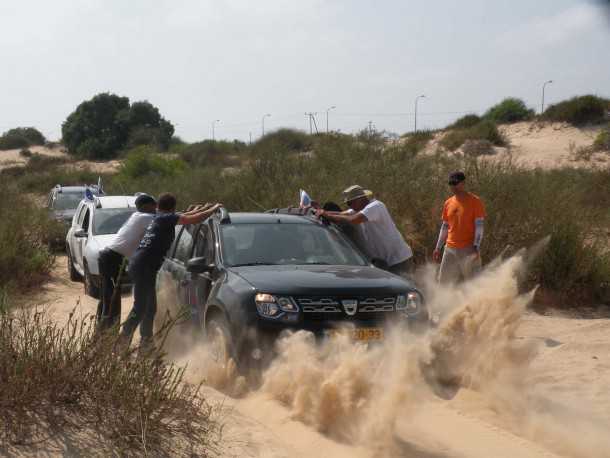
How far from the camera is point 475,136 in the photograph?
38781 millimetres

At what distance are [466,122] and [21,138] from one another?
171 feet

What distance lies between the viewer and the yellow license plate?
5789mm

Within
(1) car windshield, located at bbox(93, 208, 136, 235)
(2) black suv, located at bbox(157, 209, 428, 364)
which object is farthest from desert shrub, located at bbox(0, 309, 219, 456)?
(1) car windshield, located at bbox(93, 208, 136, 235)

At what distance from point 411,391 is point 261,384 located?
1229 mm

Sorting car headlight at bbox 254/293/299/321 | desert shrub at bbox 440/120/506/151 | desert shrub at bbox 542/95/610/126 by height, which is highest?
desert shrub at bbox 542/95/610/126

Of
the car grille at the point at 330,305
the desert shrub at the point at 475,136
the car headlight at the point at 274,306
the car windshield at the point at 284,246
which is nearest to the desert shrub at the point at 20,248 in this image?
the car windshield at the point at 284,246

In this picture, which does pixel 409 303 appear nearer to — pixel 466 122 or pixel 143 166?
pixel 143 166

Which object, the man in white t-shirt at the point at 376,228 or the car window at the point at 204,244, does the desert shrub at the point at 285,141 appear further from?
the car window at the point at 204,244

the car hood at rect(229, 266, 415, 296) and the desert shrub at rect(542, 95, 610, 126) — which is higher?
the desert shrub at rect(542, 95, 610, 126)

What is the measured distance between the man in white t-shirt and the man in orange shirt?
59 cm

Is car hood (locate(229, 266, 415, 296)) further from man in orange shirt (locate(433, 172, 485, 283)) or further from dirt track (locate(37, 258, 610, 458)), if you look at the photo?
man in orange shirt (locate(433, 172, 485, 283))

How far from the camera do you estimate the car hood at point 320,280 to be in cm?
598

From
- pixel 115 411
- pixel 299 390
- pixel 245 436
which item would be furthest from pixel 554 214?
pixel 115 411

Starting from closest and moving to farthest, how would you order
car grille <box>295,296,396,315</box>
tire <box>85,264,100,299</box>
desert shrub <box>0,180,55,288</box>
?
car grille <box>295,296,396,315</box> < tire <box>85,264,100,299</box> < desert shrub <box>0,180,55,288</box>
